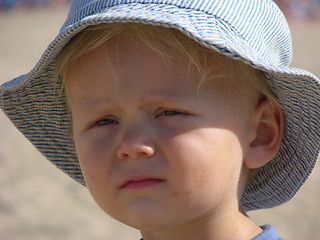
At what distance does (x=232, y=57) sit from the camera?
147 cm

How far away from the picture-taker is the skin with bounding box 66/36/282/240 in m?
1.51

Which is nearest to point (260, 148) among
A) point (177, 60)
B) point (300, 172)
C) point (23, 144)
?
point (300, 172)

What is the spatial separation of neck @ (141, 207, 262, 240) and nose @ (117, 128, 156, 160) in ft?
1.10

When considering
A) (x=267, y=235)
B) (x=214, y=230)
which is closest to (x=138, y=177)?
(x=214, y=230)

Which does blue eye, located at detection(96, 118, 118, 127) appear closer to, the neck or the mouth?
the mouth

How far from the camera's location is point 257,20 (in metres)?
1.64

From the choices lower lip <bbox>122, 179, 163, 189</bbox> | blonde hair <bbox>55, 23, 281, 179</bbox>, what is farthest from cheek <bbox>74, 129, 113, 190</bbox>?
blonde hair <bbox>55, 23, 281, 179</bbox>

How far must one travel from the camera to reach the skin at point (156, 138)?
1.51m

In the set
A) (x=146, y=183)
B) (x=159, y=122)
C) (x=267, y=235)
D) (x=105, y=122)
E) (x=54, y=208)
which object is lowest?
(x=267, y=235)

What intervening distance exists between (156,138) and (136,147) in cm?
7

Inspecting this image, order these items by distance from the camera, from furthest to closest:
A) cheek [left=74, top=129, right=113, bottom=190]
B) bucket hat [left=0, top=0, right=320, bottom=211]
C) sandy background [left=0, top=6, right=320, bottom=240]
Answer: sandy background [left=0, top=6, right=320, bottom=240]
cheek [left=74, top=129, right=113, bottom=190]
bucket hat [left=0, top=0, right=320, bottom=211]

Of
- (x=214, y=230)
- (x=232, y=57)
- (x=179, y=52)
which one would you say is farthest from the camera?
(x=214, y=230)

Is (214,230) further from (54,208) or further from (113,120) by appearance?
(54,208)

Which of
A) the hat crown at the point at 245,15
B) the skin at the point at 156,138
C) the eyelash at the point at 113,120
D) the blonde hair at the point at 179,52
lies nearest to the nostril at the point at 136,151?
the skin at the point at 156,138
